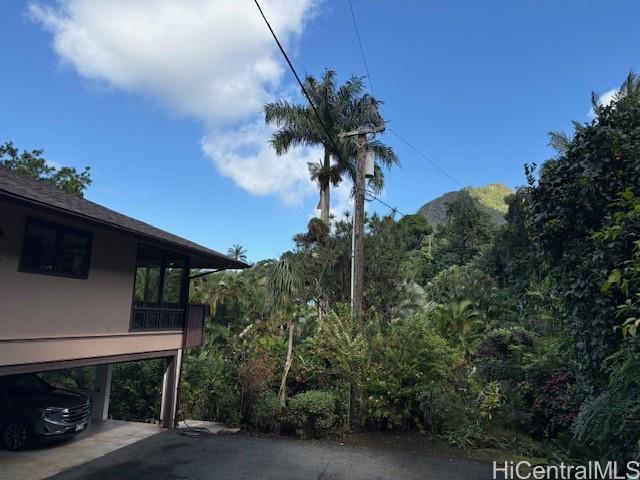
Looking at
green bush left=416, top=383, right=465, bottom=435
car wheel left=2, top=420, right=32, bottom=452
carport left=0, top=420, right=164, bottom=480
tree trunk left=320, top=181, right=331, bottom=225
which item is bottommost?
carport left=0, top=420, right=164, bottom=480

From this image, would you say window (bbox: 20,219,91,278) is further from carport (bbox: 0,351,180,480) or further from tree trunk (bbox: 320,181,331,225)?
tree trunk (bbox: 320,181,331,225)

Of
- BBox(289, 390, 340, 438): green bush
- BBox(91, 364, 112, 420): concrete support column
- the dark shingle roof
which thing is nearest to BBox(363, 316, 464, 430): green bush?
BBox(289, 390, 340, 438): green bush

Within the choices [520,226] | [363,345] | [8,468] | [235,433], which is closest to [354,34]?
[363,345]

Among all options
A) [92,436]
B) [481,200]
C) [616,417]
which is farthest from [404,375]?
[481,200]

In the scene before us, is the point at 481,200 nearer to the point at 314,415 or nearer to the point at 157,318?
the point at 314,415

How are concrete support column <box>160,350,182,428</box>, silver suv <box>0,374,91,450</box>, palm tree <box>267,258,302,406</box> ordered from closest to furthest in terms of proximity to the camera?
silver suv <box>0,374,91,450</box>, concrete support column <box>160,350,182,428</box>, palm tree <box>267,258,302,406</box>

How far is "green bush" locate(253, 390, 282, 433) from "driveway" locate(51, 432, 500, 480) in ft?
2.72

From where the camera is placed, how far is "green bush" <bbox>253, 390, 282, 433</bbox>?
1098cm

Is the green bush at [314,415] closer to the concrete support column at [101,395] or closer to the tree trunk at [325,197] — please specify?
the concrete support column at [101,395]

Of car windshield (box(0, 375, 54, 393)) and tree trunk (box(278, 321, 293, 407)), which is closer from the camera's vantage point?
car windshield (box(0, 375, 54, 393))

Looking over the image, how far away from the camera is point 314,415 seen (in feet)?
34.9

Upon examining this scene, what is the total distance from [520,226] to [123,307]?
63.8 ft

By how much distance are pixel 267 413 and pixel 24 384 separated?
5473 mm

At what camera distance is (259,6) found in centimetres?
720
